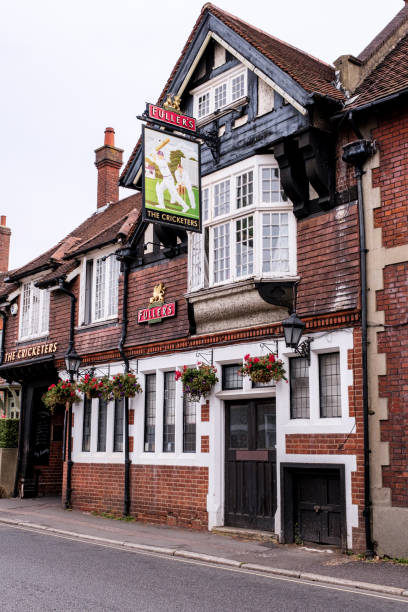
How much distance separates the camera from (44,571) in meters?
9.79

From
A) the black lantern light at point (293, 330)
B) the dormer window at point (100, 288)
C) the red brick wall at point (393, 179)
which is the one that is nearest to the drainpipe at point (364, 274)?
the red brick wall at point (393, 179)

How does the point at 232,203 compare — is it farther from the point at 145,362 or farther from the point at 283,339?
the point at 145,362

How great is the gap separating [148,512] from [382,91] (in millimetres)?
10313

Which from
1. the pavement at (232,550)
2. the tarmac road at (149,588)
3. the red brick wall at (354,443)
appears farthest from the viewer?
the red brick wall at (354,443)

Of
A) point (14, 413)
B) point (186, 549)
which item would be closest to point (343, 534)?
point (186, 549)

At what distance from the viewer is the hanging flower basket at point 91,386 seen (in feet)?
56.9

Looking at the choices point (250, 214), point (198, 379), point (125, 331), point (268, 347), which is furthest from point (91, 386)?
point (250, 214)

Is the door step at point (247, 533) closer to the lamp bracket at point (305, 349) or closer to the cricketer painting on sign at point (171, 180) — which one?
the lamp bracket at point (305, 349)

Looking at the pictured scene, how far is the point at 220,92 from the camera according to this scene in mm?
15219

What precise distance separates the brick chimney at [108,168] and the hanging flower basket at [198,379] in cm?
1354

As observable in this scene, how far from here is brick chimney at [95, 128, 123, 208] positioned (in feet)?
87.1

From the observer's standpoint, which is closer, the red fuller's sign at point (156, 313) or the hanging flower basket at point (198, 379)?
the hanging flower basket at point (198, 379)

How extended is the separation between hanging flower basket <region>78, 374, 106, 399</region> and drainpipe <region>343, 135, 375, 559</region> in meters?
7.66

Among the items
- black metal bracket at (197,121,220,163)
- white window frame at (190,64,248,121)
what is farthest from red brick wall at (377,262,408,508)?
white window frame at (190,64,248,121)
